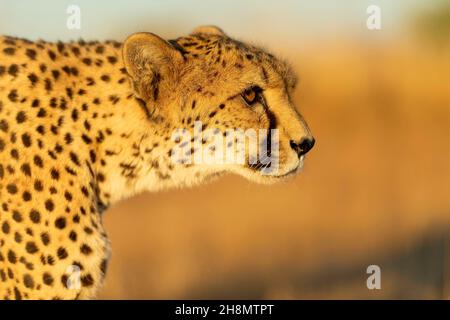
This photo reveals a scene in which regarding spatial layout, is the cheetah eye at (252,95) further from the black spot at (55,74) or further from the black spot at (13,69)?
the black spot at (13,69)

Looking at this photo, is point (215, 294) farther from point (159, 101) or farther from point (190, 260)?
point (159, 101)

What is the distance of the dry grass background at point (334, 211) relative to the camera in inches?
282

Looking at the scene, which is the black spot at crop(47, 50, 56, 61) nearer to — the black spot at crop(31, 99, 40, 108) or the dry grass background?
the black spot at crop(31, 99, 40, 108)

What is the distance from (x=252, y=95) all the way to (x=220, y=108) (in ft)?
0.42

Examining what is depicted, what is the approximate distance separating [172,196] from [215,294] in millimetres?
2569

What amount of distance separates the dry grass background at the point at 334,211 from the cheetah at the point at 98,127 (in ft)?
7.16

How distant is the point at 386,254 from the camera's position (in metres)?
7.99

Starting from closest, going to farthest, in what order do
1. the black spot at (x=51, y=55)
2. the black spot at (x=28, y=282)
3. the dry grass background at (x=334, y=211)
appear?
the black spot at (x=28, y=282) → the black spot at (x=51, y=55) → the dry grass background at (x=334, y=211)

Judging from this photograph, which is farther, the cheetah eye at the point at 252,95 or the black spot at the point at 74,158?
the cheetah eye at the point at 252,95

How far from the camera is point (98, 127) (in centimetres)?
356

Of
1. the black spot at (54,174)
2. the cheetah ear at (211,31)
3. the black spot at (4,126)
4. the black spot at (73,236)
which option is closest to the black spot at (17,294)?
the black spot at (73,236)

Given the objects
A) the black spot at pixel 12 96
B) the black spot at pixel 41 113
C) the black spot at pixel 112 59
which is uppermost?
the black spot at pixel 112 59

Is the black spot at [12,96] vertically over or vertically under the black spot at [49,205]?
over

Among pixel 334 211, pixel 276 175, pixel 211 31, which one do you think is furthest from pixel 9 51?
pixel 334 211
